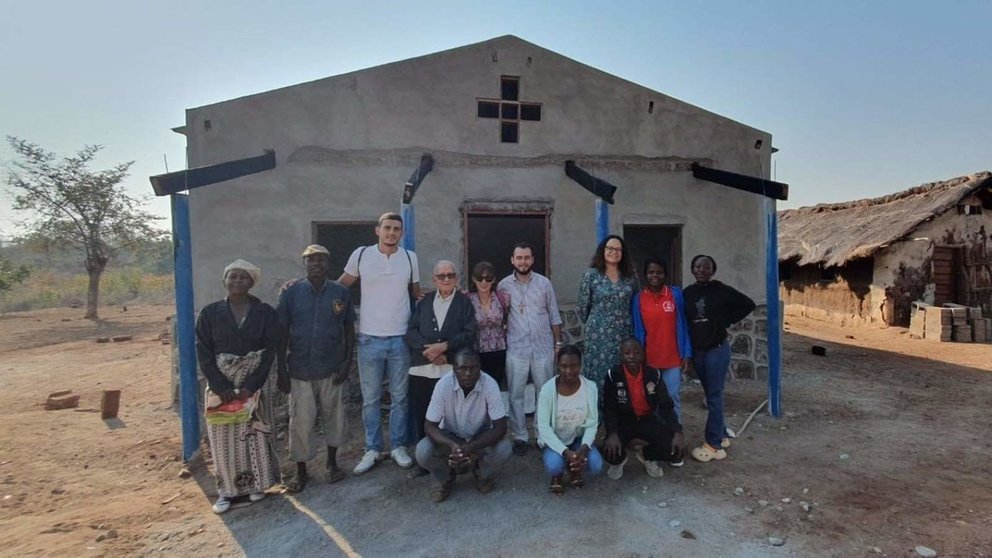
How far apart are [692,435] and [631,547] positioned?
6.87 ft

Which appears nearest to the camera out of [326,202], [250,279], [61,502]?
[250,279]

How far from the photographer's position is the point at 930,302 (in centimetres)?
1090

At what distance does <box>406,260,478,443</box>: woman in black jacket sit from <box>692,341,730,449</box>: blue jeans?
→ 5.89 feet

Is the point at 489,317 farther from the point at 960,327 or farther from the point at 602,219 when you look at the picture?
the point at 960,327

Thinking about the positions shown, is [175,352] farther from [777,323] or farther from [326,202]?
[777,323]

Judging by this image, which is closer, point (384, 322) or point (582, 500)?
point (582, 500)

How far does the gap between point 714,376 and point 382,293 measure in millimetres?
2631

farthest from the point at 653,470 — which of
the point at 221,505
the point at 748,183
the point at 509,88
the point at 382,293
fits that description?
the point at 509,88

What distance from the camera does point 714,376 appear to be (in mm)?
3926

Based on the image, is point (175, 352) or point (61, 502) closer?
point (61, 502)

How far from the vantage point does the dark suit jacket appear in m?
3.72

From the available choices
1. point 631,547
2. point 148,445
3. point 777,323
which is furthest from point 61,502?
point 777,323

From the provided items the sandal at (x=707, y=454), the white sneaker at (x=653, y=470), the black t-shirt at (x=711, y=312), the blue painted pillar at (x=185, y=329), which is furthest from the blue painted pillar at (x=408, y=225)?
the sandal at (x=707, y=454)

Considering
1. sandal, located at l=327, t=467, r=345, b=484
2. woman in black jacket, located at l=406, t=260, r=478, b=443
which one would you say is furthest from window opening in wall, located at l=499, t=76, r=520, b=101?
sandal, located at l=327, t=467, r=345, b=484
